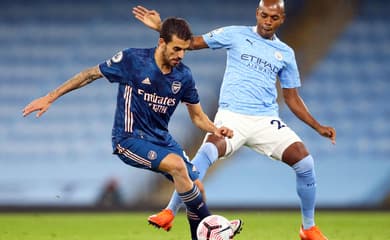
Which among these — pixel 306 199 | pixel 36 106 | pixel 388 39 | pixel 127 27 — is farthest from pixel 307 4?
pixel 36 106

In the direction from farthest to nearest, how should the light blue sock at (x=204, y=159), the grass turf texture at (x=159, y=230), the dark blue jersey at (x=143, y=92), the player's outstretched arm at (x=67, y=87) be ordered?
the grass turf texture at (x=159, y=230) → the light blue sock at (x=204, y=159) → the dark blue jersey at (x=143, y=92) → the player's outstretched arm at (x=67, y=87)

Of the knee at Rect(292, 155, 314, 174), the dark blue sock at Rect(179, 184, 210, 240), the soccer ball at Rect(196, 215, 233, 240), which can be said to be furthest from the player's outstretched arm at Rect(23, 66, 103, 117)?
the knee at Rect(292, 155, 314, 174)

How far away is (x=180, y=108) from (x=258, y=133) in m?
10.4

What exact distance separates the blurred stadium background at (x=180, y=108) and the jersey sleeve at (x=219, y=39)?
8.17 meters

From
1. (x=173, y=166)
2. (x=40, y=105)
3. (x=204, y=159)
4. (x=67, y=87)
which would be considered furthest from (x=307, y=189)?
(x=40, y=105)

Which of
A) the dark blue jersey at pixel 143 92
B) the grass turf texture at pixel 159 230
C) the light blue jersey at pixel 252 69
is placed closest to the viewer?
the dark blue jersey at pixel 143 92

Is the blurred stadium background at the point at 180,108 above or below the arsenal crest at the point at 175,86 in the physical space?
below

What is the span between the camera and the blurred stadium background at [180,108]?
17141 mm

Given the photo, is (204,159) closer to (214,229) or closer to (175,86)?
(175,86)

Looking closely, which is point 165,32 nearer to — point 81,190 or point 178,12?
point 81,190

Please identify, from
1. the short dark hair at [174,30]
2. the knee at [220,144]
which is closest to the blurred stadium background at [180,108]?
the knee at [220,144]

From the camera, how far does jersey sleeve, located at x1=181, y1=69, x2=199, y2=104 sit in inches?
282

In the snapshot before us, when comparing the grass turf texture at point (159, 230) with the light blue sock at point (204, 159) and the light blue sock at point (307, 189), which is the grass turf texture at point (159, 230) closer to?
the light blue sock at point (307, 189)

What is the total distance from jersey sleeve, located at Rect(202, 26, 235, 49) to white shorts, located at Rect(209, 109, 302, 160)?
2.02 feet
